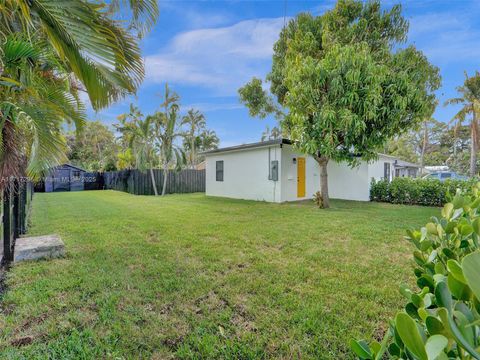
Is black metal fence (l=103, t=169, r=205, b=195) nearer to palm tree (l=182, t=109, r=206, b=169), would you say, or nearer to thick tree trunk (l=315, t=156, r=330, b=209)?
thick tree trunk (l=315, t=156, r=330, b=209)

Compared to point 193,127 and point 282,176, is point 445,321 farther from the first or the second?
point 193,127

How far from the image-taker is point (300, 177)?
39.8ft

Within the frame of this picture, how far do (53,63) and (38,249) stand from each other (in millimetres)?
2720

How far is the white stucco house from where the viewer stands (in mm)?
11188

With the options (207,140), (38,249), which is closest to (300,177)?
(38,249)

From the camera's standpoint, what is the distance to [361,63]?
746cm

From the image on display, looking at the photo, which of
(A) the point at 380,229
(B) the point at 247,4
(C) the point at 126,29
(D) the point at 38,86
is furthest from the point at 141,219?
(B) the point at 247,4

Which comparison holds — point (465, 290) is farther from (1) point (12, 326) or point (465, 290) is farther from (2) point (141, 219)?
(2) point (141, 219)

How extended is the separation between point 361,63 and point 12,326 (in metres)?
8.79

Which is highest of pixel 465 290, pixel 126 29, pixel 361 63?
pixel 361 63

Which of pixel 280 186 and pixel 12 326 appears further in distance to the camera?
pixel 280 186

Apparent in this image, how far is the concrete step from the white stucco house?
824 cm

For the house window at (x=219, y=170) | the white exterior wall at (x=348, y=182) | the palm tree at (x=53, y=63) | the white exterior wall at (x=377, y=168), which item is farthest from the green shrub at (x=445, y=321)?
the house window at (x=219, y=170)

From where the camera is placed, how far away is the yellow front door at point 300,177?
12023mm
